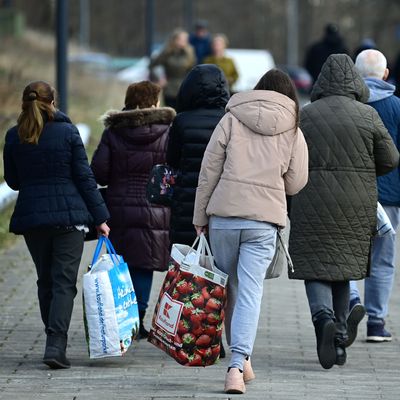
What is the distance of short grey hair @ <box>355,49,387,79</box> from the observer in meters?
8.19

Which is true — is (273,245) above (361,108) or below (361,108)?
below

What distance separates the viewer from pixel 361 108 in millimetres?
7453

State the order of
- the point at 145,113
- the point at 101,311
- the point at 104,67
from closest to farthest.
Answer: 1. the point at 101,311
2. the point at 145,113
3. the point at 104,67

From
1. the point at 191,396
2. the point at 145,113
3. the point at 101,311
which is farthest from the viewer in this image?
the point at 145,113

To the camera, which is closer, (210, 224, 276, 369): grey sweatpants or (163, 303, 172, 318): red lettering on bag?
(210, 224, 276, 369): grey sweatpants

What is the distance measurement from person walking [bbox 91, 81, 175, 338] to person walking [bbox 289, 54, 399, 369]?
0.95 metres

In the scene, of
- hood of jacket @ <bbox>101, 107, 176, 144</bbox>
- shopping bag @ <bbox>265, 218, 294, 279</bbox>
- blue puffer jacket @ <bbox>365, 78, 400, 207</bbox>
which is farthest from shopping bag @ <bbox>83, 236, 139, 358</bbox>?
blue puffer jacket @ <bbox>365, 78, 400, 207</bbox>

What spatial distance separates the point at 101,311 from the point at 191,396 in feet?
3.11

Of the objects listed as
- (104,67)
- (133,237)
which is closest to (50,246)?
(133,237)

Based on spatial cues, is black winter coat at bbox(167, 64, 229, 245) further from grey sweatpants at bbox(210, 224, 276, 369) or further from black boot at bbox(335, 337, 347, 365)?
black boot at bbox(335, 337, 347, 365)

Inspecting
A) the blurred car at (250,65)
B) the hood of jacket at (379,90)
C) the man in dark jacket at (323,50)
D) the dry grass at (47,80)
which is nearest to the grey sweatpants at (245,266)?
the hood of jacket at (379,90)

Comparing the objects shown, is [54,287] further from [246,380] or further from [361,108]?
[361,108]

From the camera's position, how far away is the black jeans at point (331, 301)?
7414 millimetres

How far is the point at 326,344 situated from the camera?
7.22m
